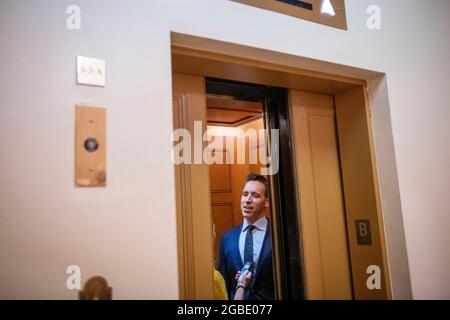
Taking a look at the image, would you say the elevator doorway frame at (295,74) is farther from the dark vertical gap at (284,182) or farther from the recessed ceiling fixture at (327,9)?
the recessed ceiling fixture at (327,9)

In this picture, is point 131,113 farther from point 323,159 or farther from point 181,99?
point 323,159

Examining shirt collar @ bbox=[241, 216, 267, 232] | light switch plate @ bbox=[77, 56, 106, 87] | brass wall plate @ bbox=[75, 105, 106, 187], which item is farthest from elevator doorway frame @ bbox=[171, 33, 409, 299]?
shirt collar @ bbox=[241, 216, 267, 232]

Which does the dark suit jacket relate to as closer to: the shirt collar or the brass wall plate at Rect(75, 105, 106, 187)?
the shirt collar

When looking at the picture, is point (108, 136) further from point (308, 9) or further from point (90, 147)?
point (308, 9)

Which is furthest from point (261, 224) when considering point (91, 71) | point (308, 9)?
point (91, 71)

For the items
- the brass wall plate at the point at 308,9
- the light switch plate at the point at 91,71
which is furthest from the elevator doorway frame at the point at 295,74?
the light switch plate at the point at 91,71

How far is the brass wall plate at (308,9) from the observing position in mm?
1461

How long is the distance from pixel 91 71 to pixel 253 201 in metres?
1.17

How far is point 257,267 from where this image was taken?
6.07ft

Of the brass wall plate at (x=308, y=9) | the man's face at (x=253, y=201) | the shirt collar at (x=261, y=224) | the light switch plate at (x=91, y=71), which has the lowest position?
the shirt collar at (x=261, y=224)

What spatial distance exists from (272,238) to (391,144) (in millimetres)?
725

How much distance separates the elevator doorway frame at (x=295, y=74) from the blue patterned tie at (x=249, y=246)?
0.51 metres

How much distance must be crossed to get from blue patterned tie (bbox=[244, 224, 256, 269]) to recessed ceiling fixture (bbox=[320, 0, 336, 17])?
111 cm

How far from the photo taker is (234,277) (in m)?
1.87
